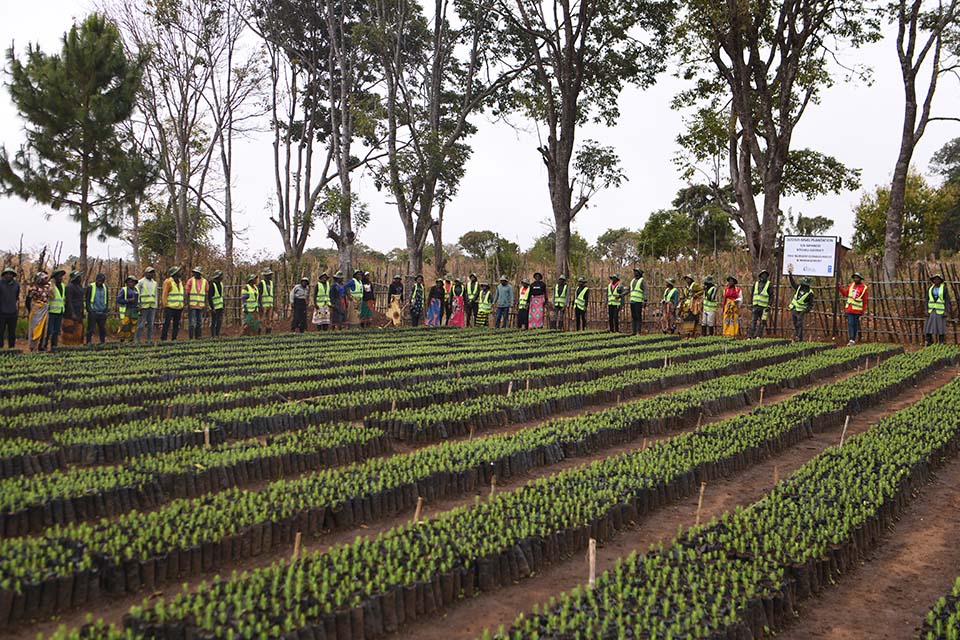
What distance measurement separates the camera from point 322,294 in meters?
19.0

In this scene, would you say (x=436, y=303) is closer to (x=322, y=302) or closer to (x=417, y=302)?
(x=417, y=302)

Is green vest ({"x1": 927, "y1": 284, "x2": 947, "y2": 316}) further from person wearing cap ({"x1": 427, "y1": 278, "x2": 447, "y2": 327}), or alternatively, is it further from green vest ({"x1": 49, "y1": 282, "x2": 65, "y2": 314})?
green vest ({"x1": 49, "y1": 282, "x2": 65, "y2": 314})

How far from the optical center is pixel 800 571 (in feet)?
13.3

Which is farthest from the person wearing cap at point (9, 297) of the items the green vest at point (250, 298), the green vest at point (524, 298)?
the green vest at point (524, 298)

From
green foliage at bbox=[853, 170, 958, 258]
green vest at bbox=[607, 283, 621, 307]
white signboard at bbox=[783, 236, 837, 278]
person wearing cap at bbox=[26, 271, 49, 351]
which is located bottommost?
person wearing cap at bbox=[26, 271, 49, 351]

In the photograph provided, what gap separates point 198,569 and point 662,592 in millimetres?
2589

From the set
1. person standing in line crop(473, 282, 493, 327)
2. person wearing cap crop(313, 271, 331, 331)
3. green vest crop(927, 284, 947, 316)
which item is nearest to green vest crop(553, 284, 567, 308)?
person standing in line crop(473, 282, 493, 327)

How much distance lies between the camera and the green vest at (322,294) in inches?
744

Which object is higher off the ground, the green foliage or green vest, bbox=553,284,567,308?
the green foliage

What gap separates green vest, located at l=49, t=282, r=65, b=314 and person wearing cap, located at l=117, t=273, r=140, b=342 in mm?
1427

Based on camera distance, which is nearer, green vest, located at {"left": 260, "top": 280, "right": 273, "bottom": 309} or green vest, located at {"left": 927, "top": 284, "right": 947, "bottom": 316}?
green vest, located at {"left": 927, "top": 284, "right": 947, "bottom": 316}

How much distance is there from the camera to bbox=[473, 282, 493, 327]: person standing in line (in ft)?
66.9

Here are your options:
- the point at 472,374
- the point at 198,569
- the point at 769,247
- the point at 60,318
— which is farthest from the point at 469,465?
the point at 769,247

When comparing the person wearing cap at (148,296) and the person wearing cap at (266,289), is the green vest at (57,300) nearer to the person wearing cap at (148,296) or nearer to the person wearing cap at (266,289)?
the person wearing cap at (148,296)
